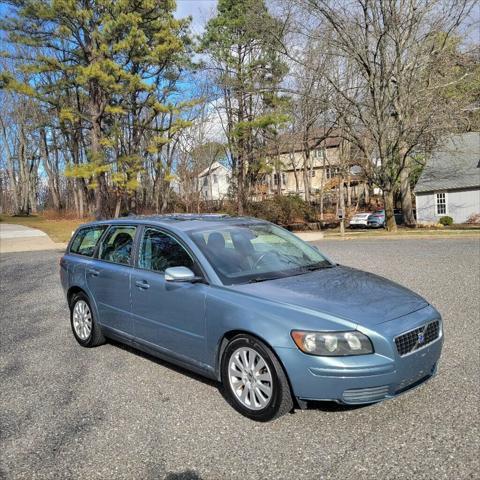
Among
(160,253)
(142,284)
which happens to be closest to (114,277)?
(142,284)

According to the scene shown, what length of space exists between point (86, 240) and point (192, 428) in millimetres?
3300

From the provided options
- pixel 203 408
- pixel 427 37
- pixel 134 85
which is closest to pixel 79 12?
pixel 134 85

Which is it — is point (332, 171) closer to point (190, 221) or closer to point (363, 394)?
point (190, 221)

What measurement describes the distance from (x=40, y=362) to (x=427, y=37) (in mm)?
24063

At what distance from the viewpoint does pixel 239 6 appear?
3175 centimetres

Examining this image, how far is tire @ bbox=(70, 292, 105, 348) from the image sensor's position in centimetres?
566

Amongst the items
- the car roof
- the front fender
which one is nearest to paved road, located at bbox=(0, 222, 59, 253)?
the car roof

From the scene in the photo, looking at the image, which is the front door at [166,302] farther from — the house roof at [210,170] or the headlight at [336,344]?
the house roof at [210,170]

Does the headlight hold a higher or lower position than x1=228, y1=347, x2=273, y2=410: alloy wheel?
higher

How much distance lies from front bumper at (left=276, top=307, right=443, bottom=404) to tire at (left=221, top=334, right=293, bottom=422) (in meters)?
0.10

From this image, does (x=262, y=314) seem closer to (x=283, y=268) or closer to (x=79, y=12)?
(x=283, y=268)

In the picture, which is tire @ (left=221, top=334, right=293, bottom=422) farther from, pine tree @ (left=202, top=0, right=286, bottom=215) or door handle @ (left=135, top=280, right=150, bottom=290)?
pine tree @ (left=202, top=0, right=286, bottom=215)

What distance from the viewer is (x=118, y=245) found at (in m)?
5.51

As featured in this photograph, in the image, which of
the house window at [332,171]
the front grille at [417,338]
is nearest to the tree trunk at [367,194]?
the house window at [332,171]
